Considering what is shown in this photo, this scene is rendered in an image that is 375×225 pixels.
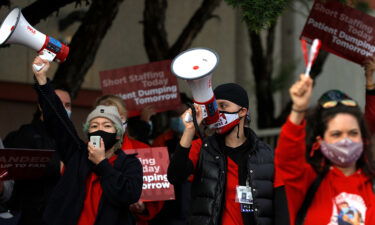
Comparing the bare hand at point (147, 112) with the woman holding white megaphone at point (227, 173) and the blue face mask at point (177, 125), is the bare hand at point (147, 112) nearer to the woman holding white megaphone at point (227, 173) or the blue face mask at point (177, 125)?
the blue face mask at point (177, 125)

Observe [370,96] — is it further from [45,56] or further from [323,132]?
[45,56]

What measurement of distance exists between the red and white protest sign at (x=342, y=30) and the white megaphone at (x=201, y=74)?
7.89 feet

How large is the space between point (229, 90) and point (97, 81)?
609 cm

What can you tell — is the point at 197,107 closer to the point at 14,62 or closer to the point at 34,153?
the point at 34,153

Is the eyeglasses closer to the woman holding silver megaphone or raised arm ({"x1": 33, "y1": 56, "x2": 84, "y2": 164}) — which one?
the woman holding silver megaphone

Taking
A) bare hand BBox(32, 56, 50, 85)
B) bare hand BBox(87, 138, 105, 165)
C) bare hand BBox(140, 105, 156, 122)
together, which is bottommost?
bare hand BBox(87, 138, 105, 165)

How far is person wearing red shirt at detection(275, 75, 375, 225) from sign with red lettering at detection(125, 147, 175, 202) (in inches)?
80.8

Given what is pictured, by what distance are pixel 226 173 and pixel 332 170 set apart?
0.89 metres

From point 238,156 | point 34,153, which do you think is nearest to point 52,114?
point 34,153

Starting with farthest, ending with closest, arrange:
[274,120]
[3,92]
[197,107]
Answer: [274,120]
[3,92]
[197,107]

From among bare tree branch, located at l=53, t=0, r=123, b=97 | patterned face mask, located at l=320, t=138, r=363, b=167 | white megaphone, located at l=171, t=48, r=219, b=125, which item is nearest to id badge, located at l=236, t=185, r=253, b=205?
white megaphone, located at l=171, t=48, r=219, b=125

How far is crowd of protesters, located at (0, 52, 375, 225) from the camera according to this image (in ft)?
13.2

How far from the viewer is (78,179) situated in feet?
16.5

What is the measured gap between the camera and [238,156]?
16.2 feet
